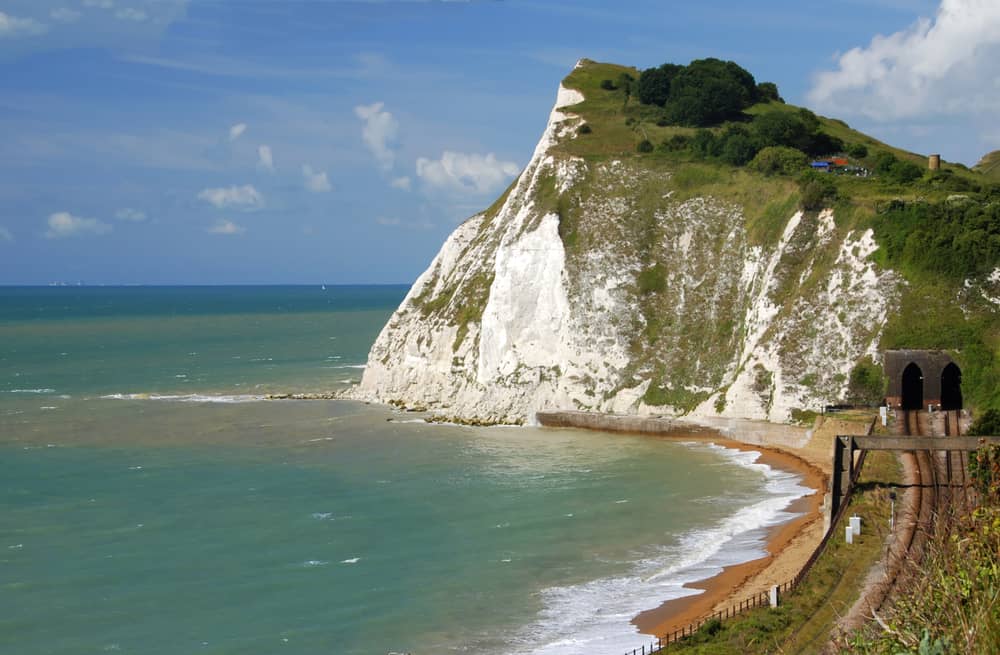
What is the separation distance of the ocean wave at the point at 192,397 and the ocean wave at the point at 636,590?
51.5 m

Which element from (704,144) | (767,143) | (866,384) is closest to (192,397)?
(704,144)

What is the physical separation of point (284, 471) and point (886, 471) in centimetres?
3108

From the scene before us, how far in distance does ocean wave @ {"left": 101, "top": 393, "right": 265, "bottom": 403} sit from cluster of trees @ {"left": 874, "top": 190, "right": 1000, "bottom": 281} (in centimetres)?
5170

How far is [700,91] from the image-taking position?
307 feet

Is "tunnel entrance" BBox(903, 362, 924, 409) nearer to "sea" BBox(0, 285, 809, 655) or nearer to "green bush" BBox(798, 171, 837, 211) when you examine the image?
"sea" BBox(0, 285, 809, 655)

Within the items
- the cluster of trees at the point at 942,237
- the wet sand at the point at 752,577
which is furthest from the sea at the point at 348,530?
the cluster of trees at the point at 942,237

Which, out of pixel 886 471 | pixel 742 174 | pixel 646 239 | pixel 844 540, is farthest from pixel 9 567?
Result: pixel 742 174

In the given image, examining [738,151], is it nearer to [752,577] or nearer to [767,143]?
[767,143]

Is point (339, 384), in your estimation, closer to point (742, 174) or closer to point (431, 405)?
point (431, 405)

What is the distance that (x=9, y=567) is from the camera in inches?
1490

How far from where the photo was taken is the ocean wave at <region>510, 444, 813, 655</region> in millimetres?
29734

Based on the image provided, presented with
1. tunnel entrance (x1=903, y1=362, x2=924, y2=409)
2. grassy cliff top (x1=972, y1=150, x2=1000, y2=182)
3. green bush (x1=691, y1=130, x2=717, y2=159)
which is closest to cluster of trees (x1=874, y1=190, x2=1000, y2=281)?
tunnel entrance (x1=903, y1=362, x2=924, y2=409)

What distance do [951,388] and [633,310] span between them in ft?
75.3

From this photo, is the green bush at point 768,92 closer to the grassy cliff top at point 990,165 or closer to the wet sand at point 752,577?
the grassy cliff top at point 990,165
